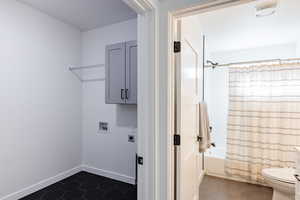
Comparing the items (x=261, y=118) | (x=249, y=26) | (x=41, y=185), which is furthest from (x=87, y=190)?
Answer: (x=249, y=26)

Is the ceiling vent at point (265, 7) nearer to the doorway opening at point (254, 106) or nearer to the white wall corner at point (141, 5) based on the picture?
the doorway opening at point (254, 106)

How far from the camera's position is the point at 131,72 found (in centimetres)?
215

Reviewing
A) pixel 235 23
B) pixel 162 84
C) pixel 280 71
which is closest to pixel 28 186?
pixel 162 84

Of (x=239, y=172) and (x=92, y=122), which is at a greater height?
(x=92, y=122)

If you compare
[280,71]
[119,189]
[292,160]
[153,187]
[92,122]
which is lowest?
[119,189]

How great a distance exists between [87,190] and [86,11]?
8.19 ft

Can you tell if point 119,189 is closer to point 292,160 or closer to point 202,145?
point 202,145

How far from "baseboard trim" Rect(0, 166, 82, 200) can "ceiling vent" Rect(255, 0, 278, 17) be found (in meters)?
3.45

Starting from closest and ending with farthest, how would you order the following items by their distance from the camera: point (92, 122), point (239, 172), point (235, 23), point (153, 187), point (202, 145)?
point (153, 187) → point (202, 145) → point (235, 23) → point (239, 172) → point (92, 122)

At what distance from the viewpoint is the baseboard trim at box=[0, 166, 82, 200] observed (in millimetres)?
2030

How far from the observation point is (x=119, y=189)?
235 cm

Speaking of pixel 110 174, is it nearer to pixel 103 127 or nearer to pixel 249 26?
pixel 103 127

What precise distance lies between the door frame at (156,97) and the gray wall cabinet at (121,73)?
3.08 ft

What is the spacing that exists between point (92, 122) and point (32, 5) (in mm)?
1854
